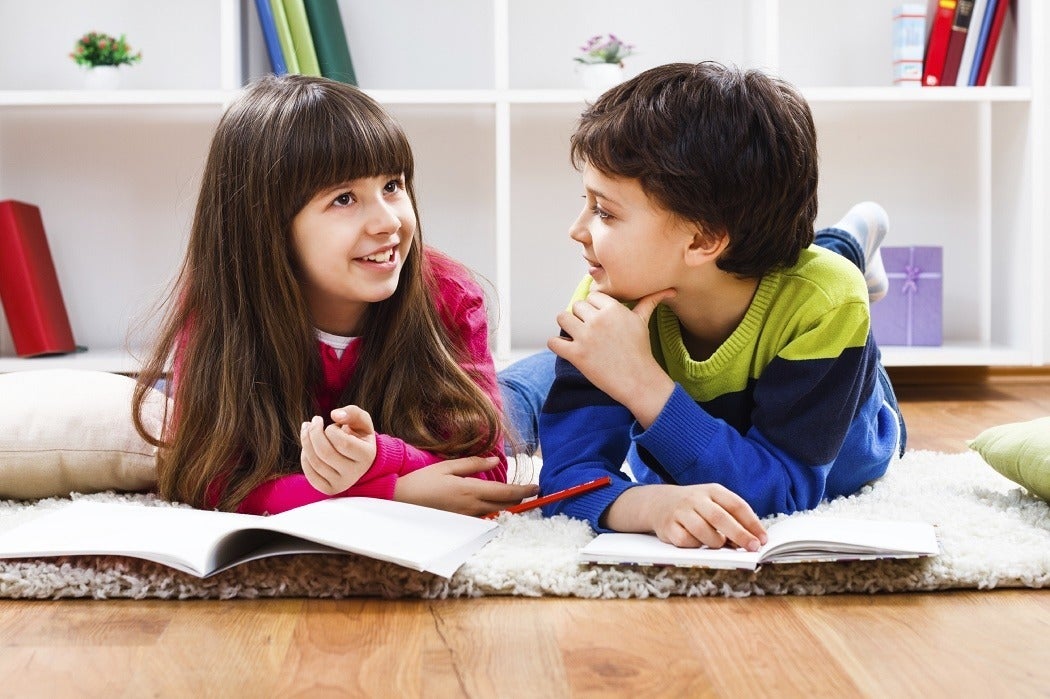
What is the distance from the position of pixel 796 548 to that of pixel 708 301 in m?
0.34

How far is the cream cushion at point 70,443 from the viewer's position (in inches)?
53.1

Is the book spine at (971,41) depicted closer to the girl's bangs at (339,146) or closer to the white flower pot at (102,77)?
the girl's bangs at (339,146)

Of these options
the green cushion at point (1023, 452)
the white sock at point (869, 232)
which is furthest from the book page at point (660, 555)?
the white sock at point (869, 232)

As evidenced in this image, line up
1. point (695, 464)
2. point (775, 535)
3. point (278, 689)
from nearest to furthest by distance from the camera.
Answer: point (278, 689), point (775, 535), point (695, 464)

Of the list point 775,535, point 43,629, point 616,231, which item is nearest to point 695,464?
point 775,535

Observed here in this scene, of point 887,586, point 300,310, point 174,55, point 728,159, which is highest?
point 174,55

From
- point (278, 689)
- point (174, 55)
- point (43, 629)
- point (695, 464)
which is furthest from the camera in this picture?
point (174, 55)

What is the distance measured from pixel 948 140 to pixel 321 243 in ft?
6.14

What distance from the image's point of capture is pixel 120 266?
2648 mm

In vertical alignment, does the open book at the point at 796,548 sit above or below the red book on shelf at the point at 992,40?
below

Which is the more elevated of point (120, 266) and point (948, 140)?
point (948, 140)

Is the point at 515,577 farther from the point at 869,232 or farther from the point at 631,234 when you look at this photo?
the point at 869,232

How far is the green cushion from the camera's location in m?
1.20

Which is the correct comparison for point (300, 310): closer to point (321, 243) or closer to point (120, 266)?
point (321, 243)
